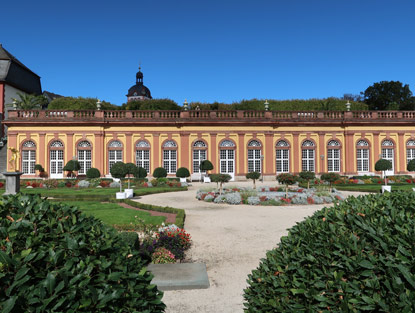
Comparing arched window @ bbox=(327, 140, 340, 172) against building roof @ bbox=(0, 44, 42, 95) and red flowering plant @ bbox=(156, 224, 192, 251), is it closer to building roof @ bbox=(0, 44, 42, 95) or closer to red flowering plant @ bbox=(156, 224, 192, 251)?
red flowering plant @ bbox=(156, 224, 192, 251)

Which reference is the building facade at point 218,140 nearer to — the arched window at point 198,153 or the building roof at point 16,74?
the arched window at point 198,153

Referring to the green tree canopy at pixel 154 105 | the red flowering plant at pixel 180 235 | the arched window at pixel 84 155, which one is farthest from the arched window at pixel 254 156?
the red flowering plant at pixel 180 235

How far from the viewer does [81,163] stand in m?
29.9

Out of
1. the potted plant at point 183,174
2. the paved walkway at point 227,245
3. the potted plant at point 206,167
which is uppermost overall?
the potted plant at point 206,167

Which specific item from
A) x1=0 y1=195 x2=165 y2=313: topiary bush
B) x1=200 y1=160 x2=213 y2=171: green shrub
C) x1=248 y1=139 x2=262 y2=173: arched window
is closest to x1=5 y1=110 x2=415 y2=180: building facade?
x1=248 y1=139 x2=262 y2=173: arched window

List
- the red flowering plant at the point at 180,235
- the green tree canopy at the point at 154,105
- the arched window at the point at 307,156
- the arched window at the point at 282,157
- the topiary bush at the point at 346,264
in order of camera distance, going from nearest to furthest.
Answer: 1. the topiary bush at the point at 346,264
2. the red flowering plant at the point at 180,235
3. the arched window at the point at 282,157
4. the arched window at the point at 307,156
5. the green tree canopy at the point at 154,105

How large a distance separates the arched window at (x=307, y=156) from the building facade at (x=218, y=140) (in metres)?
0.11

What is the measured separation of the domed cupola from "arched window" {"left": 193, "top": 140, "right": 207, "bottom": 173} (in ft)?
184

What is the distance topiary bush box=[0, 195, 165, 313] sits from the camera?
1.63 meters

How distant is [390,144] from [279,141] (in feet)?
41.7

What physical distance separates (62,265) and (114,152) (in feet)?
98.6

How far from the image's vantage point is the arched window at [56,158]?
29.7m

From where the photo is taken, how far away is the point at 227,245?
24.5 ft

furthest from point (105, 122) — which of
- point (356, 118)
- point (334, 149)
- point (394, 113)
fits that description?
point (394, 113)
